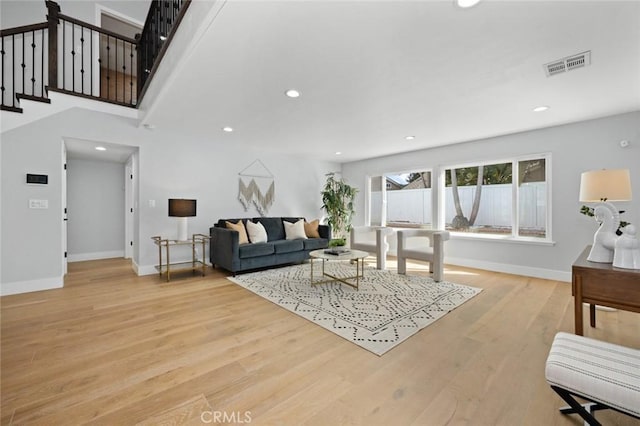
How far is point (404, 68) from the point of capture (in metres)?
2.41

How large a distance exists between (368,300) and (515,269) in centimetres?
296

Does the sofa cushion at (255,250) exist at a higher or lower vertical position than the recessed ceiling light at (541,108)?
lower

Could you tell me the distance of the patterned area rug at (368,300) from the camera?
237 cm

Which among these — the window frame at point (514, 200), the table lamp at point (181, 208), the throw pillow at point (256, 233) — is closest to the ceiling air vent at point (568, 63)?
the window frame at point (514, 200)

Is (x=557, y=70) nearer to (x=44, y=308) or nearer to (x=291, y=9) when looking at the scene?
(x=291, y=9)

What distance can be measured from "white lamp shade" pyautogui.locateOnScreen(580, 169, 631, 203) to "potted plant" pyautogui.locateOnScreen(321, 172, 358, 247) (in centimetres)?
434

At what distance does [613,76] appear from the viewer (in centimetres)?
255

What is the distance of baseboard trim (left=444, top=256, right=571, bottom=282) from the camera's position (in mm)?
3994

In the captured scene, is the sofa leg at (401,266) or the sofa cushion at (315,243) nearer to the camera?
the sofa leg at (401,266)

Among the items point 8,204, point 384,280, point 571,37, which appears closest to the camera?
point 571,37

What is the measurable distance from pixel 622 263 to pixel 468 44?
74.4 inches

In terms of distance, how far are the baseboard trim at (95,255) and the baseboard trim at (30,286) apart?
7.34ft

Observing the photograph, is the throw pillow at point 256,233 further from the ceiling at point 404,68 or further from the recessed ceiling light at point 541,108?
the recessed ceiling light at point 541,108

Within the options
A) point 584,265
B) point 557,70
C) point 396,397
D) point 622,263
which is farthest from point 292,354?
point 557,70
